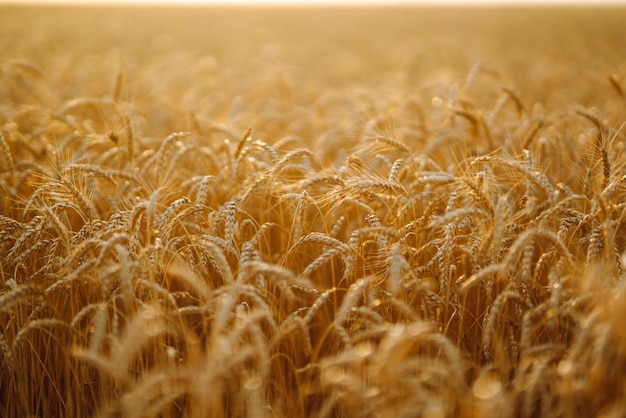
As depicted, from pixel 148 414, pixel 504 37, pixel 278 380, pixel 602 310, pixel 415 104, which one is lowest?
pixel 278 380

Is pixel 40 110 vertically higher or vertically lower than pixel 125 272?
higher

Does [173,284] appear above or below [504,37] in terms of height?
below

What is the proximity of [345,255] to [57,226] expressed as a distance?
121 cm

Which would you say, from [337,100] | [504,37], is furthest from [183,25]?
[337,100]

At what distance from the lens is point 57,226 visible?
2.20 meters

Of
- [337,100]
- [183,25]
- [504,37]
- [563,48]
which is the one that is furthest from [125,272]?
[183,25]

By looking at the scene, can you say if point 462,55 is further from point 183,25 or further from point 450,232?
point 183,25

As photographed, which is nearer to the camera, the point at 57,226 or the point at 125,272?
the point at 125,272

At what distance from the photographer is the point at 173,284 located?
252cm

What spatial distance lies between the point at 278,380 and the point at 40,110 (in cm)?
328

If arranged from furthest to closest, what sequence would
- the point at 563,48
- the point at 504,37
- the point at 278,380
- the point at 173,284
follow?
the point at 504,37, the point at 563,48, the point at 173,284, the point at 278,380

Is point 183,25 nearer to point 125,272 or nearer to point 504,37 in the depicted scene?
point 504,37

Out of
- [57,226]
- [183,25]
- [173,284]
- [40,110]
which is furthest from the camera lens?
[183,25]

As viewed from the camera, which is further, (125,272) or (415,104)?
(415,104)
